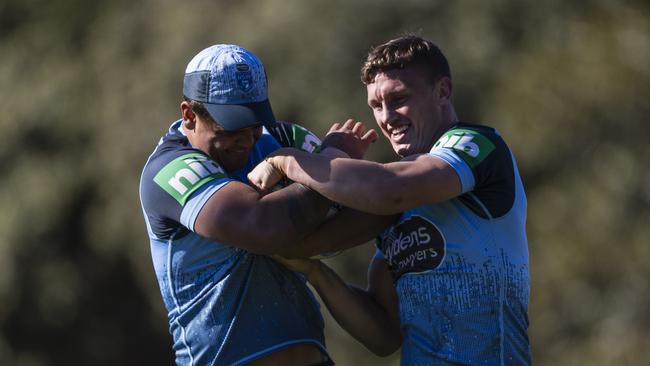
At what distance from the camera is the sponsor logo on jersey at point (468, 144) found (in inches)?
155

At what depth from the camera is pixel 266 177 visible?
406 centimetres

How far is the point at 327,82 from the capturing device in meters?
10.1

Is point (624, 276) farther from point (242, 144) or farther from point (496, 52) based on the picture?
point (242, 144)

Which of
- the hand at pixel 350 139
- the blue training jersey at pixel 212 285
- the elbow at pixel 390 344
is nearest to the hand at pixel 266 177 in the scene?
the blue training jersey at pixel 212 285

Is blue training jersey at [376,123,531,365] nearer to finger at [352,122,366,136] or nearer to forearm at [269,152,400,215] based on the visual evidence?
forearm at [269,152,400,215]

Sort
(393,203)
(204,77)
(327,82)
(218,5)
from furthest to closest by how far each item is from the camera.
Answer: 1. (218,5)
2. (327,82)
3. (204,77)
4. (393,203)

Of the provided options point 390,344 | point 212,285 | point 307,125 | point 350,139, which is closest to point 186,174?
point 212,285

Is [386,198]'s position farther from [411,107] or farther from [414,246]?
[411,107]

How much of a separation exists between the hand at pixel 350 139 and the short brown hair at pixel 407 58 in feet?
0.68

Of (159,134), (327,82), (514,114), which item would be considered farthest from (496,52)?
(159,134)

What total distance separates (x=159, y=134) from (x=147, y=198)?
6.44 m

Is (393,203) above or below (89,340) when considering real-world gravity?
above

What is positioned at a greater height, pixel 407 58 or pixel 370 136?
pixel 407 58

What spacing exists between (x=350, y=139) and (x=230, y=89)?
20.7 inches
